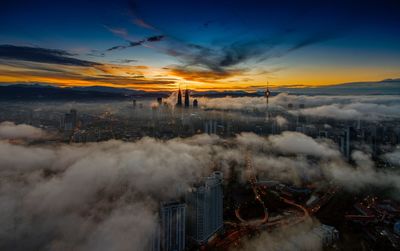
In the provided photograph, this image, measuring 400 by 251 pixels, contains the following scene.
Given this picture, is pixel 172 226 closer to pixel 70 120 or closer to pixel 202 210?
pixel 202 210

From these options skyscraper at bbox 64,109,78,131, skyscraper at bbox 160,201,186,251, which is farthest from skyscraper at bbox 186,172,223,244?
skyscraper at bbox 64,109,78,131

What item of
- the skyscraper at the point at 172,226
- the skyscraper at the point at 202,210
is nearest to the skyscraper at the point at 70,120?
the skyscraper at the point at 202,210

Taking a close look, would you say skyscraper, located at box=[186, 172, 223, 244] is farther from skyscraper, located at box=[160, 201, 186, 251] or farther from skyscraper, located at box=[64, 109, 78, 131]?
skyscraper, located at box=[64, 109, 78, 131]

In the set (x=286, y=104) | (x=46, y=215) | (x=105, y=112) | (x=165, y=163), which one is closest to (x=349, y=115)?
(x=286, y=104)

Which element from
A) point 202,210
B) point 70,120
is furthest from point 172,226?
point 70,120

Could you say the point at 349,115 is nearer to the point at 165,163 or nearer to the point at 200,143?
the point at 200,143

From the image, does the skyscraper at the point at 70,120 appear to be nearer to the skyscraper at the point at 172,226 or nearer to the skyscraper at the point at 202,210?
the skyscraper at the point at 202,210
